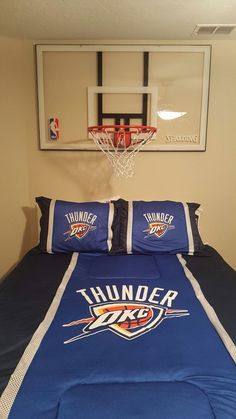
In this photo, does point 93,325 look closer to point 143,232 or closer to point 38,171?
point 143,232

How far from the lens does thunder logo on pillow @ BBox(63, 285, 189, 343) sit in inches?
48.4

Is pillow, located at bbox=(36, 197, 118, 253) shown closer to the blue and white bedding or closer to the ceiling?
the blue and white bedding

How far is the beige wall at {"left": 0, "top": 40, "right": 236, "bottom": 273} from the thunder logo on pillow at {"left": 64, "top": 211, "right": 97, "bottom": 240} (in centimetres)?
45

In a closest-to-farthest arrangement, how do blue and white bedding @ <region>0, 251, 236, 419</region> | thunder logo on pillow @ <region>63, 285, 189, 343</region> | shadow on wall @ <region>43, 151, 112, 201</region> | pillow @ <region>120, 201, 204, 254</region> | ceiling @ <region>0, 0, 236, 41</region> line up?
blue and white bedding @ <region>0, 251, 236, 419</region> → thunder logo on pillow @ <region>63, 285, 189, 343</region> → ceiling @ <region>0, 0, 236, 41</region> → pillow @ <region>120, 201, 204, 254</region> → shadow on wall @ <region>43, 151, 112, 201</region>

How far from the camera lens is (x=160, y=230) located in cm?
214

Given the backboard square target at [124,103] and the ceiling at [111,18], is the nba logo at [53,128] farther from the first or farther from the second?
the ceiling at [111,18]

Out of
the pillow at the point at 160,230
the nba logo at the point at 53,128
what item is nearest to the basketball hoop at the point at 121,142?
the nba logo at the point at 53,128

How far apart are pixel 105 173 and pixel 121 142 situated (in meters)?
0.36

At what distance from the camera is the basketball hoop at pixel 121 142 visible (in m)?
2.25

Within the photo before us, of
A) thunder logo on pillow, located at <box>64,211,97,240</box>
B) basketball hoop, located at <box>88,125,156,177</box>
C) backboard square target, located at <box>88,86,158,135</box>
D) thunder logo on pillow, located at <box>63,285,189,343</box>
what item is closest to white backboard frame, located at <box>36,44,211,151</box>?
backboard square target, located at <box>88,86,158,135</box>

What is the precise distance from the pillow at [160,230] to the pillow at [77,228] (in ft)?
0.41

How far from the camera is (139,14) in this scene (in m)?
1.91

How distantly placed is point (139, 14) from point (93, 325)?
1.85 m

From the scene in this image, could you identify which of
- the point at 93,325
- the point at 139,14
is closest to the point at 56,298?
the point at 93,325
